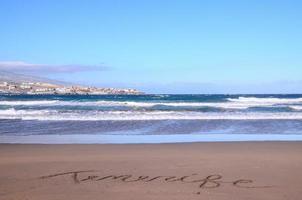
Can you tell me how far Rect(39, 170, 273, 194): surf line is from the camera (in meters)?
5.67

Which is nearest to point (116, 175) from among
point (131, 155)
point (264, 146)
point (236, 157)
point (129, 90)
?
point (131, 155)

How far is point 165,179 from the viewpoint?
5.97 metres

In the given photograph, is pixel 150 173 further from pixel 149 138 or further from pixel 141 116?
pixel 141 116

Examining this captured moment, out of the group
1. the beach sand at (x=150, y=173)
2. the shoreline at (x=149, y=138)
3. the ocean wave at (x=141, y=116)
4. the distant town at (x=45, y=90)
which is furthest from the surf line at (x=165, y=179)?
the distant town at (x=45, y=90)

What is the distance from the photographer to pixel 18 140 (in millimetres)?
11633

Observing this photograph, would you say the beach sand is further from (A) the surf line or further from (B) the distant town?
(B) the distant town

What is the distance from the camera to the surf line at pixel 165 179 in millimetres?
5668

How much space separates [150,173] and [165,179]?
0.50 metres

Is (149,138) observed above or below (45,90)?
below

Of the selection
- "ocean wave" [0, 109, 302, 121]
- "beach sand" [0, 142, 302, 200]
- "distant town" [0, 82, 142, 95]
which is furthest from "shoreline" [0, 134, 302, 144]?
"distant town" [0, 82, 142, 95]

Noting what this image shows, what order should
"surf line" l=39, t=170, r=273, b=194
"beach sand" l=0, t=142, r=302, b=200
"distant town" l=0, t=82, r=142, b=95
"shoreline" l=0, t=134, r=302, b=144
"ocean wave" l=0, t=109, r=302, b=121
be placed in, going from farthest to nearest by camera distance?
"distant town" l=0, t=82, r=142, b=95 < "ocean wave" l=0, t=109, r=302, b=121 < "shoreline" l=0, t=134, r=302, b=144 < "surf line" l=39, t=170, r=273, b=194 < "beach sand" l=0, t=142, r=302, b=200

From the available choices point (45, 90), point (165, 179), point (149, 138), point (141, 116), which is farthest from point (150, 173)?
point (45, 90)

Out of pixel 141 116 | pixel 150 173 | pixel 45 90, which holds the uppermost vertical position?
pixel 45 90

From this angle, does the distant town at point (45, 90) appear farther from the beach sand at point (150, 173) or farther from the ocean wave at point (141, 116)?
the beach sand at point (150, 173)
